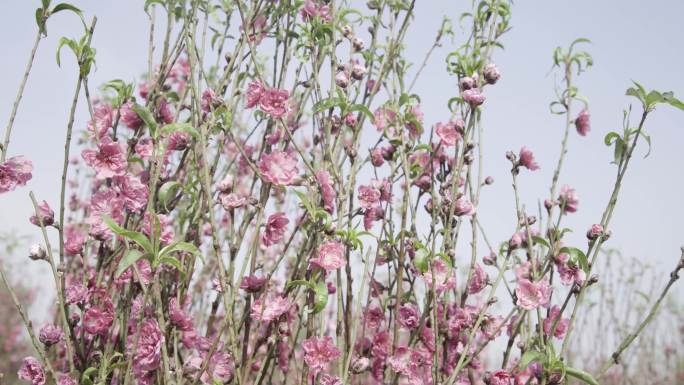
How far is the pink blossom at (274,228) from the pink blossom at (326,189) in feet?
0.47

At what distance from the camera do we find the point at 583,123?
235 centimetres

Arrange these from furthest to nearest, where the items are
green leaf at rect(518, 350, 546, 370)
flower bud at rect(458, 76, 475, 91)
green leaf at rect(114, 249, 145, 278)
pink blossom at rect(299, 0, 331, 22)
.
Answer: pink blossom at rect(299, 0, 331, 22) → flower bud at rect(458, 76, 475, 91) → green leaf at rect(518, 350, 546, 370) → green leaf at rect(114, 249, 145, 278)

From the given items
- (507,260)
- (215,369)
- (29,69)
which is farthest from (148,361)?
(507,260)

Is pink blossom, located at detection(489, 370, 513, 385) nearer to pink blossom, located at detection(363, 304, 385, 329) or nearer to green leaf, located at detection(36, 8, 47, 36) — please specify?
pink blossom, located at detection(363, 304, 385, 329)

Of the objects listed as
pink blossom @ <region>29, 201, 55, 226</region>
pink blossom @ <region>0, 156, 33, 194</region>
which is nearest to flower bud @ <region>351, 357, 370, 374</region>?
pink blossom @ <region>29, 201, 55, 226</region>

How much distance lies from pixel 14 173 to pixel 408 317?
1.32 meters

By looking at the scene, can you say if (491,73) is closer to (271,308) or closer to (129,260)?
(271,308)

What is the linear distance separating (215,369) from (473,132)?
1.21 metres

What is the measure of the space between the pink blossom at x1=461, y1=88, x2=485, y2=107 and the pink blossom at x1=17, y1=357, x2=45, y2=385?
165cm

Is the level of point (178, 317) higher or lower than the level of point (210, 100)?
lower

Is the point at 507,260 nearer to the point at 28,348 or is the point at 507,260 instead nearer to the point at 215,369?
the point at 215,369

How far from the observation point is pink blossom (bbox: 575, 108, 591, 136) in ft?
7.69

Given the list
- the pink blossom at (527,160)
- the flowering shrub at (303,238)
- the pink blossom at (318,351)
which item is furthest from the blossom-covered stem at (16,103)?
the pink blossom at (527,160)

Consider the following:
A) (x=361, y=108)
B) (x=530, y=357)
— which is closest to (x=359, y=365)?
(x=530, y=357)
